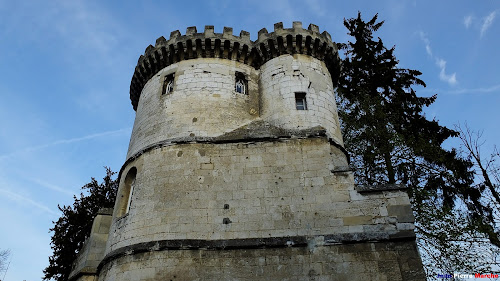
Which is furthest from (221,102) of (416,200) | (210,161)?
(416,200)

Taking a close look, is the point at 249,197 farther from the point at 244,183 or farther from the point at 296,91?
the point at 296,91

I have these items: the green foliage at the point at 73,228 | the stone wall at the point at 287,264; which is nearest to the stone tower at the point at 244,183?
the stone wall at the point at 287,264

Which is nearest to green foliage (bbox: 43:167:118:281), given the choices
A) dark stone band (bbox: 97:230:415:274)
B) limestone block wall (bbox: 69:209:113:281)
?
limestone block wall (bbox: 69:209:113:281)

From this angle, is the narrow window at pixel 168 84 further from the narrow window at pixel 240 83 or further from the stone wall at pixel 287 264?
the stone wall at pixel 287 264

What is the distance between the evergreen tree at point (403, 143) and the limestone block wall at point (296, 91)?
8.32 feet

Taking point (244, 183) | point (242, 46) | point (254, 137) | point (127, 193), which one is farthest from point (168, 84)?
point (244, 183)

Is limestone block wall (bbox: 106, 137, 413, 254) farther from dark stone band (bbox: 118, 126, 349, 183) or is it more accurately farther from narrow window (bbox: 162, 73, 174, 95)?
narrow window (bbox: 162, 73, 174, 95)

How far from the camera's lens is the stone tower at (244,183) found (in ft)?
26.3

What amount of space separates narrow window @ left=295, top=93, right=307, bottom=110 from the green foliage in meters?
11.3

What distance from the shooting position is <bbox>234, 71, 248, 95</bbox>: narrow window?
1180cm

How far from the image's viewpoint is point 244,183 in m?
9.29

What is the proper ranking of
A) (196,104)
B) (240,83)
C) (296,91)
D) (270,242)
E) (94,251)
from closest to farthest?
(270,242)
(94,251)
(196,104)
(296,91)
(240,83)

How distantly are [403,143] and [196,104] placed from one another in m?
8.20

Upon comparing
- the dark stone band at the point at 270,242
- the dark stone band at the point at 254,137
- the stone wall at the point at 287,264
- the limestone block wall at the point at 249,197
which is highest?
the dark stone band at the point at 254,137
